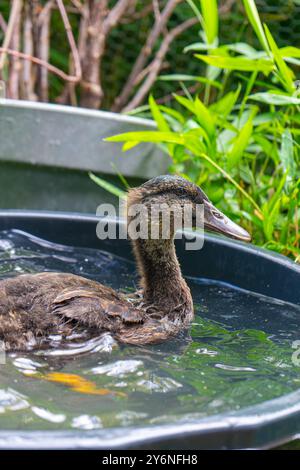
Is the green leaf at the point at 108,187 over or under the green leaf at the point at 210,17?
under

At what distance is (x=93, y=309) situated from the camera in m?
2.83

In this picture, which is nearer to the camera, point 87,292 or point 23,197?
point 87,292

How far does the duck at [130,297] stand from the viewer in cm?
276

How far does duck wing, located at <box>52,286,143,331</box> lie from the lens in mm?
2794

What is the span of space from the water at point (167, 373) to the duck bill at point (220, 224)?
1.06 ft

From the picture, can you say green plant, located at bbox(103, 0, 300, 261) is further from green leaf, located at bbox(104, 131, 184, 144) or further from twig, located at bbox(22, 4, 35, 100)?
twig, located at bbox(22, 4, 35, 100)

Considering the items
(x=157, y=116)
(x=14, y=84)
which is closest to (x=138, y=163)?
(x=157, y=116)

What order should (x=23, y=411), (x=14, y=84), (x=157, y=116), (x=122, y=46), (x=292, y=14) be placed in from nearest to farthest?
1. (x=23, y=411)
2. (x=157, y=116)
3. (x=14, y=84)
4. (x=292, y=14)
5. (x=122, y=46)

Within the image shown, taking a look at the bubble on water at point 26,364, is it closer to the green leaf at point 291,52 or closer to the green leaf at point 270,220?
the green leaf at point 270,220

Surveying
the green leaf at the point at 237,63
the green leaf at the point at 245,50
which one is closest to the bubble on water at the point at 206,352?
the green leaf at the point at 237,63

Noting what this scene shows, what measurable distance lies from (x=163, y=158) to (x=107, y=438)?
117 inches

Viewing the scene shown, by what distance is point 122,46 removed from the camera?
21.5 ft

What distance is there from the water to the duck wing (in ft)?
0.21

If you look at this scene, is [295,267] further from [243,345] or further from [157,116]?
[157,116]
